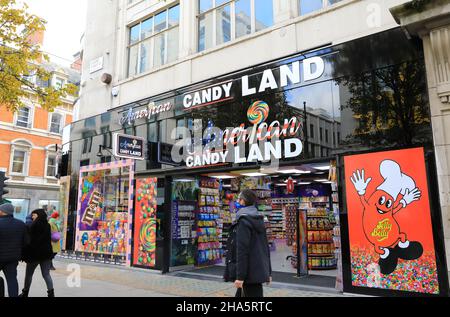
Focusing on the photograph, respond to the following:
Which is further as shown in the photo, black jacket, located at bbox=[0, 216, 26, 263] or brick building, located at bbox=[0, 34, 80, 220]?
brick building, located at bbox=[0, 34, 80, 220]

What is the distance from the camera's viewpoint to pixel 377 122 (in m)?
7.34

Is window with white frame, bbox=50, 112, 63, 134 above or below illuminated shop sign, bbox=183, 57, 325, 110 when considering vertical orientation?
above

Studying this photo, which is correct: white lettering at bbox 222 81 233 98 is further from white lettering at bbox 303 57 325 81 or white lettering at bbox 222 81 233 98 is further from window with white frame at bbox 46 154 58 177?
Answer: window with white frame at bbox 46 154 58 177

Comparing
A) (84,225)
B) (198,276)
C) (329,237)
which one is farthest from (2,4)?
(329,237)

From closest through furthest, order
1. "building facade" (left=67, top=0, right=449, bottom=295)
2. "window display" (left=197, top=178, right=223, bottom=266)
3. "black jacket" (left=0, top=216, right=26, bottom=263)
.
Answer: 1. "black jacket" (left=0, top=216, right=26, bottom=263)
2. "building facade" (left=67, top=0, right=449, bottom=295)
3. "window display" (left=197, top=178, right=223, bottom=266)

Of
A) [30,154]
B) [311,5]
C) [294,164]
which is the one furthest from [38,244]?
[30,154]

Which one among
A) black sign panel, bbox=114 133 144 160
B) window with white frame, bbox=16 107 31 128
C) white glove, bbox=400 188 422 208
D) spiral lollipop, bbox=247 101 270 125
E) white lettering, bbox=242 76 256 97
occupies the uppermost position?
window with white frame, bbox=16 107 31 128

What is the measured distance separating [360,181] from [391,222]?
98cm

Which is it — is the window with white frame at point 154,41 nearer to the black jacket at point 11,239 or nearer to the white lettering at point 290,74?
the white lettering at point 290,74

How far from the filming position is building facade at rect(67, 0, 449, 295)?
697 cm

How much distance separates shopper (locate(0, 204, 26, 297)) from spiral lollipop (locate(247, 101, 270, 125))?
5732 millimetres

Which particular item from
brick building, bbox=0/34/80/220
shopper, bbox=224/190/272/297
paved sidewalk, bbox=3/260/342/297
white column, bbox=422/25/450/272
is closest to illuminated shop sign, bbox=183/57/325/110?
white column, bbox=422/25/450/272

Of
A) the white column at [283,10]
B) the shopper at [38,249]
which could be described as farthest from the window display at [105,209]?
the white column at [283,10]

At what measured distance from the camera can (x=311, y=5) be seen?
9297 mm
